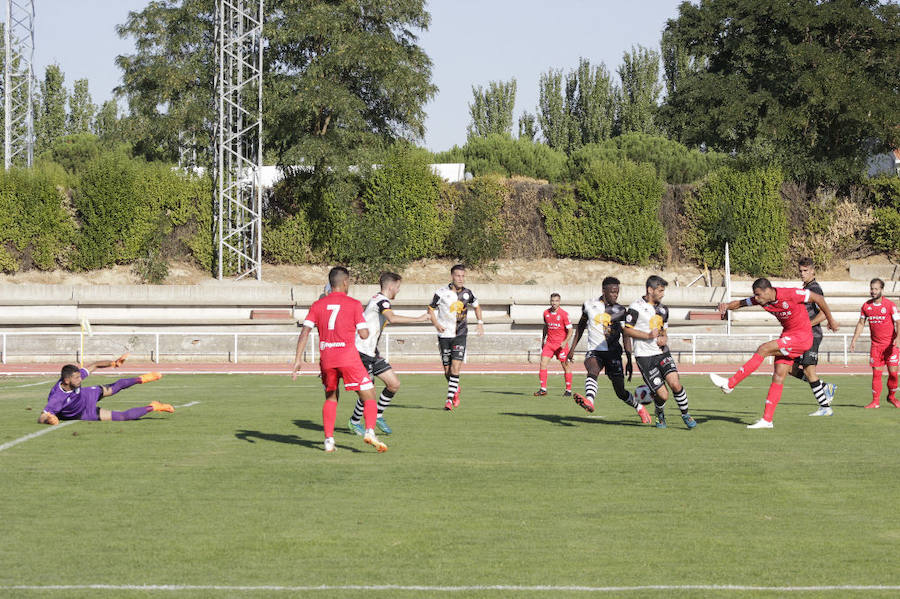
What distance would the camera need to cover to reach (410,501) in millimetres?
9477

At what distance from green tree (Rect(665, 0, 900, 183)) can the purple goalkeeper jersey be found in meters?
39.4

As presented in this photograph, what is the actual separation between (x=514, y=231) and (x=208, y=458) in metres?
36.8

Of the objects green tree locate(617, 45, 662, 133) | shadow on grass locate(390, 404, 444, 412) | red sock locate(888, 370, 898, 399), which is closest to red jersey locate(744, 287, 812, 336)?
red sock locate(888, 370, 898, 399)

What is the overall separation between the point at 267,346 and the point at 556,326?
525 inches

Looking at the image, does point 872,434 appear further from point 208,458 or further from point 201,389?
point 201,389

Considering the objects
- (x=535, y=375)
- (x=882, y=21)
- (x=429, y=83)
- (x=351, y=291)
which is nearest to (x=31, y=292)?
(x=351, y=291)

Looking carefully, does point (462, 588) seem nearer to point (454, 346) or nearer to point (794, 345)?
point (794, 345)

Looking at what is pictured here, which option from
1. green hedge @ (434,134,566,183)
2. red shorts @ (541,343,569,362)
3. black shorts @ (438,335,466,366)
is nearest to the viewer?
black shorts @ (438,335,466,366)

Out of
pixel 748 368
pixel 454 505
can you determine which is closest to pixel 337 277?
pixel 454 505

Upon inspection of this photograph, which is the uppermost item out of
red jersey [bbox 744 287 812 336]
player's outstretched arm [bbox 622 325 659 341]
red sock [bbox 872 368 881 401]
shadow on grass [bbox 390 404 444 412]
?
red jersey [bbox 744 287 812 336]

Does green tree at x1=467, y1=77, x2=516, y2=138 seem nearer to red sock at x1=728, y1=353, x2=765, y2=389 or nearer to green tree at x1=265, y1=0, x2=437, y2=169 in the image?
green tree at x1=265, y1=0, x2=437, y2=169

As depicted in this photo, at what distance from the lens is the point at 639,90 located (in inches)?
2992

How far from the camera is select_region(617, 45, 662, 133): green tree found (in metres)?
75.2

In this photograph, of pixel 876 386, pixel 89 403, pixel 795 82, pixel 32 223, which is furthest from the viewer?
pixel 795 82
